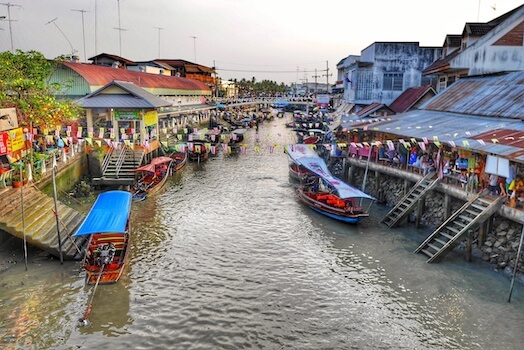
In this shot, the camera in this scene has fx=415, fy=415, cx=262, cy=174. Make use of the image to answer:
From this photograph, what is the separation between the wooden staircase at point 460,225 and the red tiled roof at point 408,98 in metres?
18.9

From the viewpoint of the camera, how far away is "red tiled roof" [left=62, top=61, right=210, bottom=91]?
1601 inches

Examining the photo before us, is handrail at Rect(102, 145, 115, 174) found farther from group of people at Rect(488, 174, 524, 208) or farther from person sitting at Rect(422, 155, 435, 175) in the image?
group of people at Rect(488, 174, 524, 208)

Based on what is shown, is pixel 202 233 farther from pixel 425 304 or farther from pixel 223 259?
pixel 425 304

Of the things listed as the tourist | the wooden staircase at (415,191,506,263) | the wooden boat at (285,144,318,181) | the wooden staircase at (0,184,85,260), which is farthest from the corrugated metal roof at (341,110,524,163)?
the wooden staircase at (0,184,85,260)

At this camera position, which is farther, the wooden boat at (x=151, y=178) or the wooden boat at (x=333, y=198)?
the wooden boat at (x=151, y=178)

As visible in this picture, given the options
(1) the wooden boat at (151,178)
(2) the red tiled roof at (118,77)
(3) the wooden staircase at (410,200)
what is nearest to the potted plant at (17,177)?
(1) the wooden boat at (151,178)

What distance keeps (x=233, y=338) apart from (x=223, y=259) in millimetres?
6206

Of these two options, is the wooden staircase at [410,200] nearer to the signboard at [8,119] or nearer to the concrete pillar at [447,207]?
the concrete pillar at [447,207]

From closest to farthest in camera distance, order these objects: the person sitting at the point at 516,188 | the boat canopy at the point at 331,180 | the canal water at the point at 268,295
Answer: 1. the canal water at the point at 268,295
2. the person sitting at the point at 516,188
3. the boat canopy at the point at 331,180

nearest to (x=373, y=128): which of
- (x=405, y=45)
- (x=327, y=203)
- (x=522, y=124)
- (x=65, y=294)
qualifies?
(x=327, y=203)

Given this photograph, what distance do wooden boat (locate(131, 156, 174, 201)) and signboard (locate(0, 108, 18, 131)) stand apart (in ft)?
30.1

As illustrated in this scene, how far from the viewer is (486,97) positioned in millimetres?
26703

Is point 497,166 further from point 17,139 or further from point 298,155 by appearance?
point 17,139

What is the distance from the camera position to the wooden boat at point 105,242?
54.2 ft
